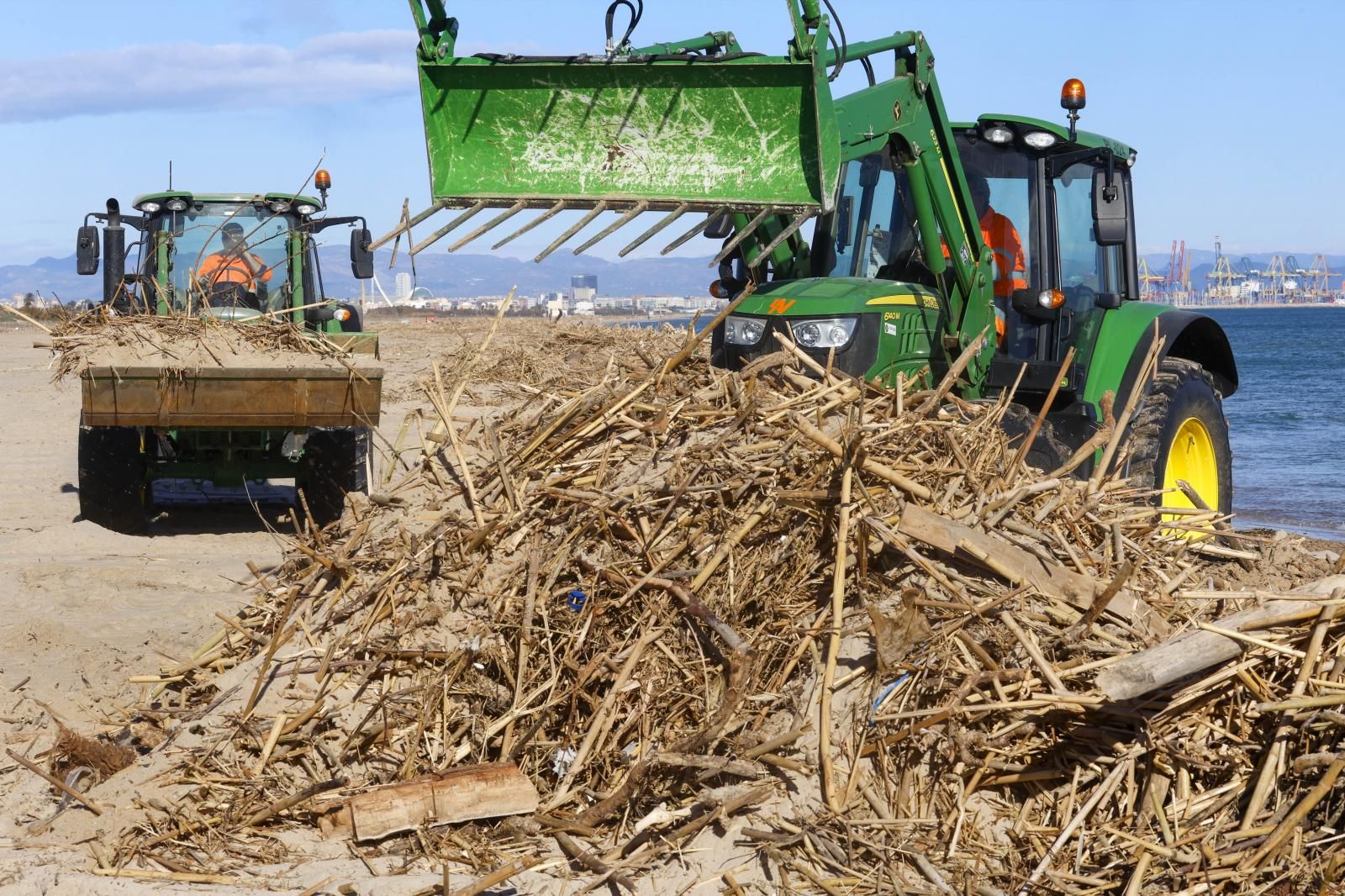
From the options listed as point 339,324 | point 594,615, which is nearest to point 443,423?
point 594,615

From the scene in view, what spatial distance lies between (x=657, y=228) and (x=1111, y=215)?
2.54 meters

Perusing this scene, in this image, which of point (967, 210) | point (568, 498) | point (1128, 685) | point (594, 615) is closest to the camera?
point (1128, 685)

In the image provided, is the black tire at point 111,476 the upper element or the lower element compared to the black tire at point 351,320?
lower

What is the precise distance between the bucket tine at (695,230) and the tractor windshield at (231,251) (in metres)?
5.52

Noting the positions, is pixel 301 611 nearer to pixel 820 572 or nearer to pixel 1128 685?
pixel 820 572

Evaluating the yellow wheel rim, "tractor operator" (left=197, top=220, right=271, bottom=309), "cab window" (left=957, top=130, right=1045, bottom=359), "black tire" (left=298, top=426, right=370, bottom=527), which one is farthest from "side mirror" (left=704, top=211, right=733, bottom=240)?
"tractor operator" (left=197, top=220, right=271, bottom=309)

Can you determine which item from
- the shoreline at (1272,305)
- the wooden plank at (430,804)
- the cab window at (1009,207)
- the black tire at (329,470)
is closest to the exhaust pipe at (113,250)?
the black tire at (329,470)

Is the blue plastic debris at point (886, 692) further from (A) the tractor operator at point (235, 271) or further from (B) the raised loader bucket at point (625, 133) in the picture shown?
(A) the tractor operator at point (235, 271)

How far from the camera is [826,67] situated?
5.86 m

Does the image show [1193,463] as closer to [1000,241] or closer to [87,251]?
[1000,241]

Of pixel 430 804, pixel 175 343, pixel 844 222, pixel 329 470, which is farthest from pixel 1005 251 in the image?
pixel 175 343

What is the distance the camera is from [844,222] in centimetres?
741

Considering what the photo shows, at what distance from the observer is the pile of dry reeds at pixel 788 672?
4074 mm

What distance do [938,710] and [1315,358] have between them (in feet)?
190
